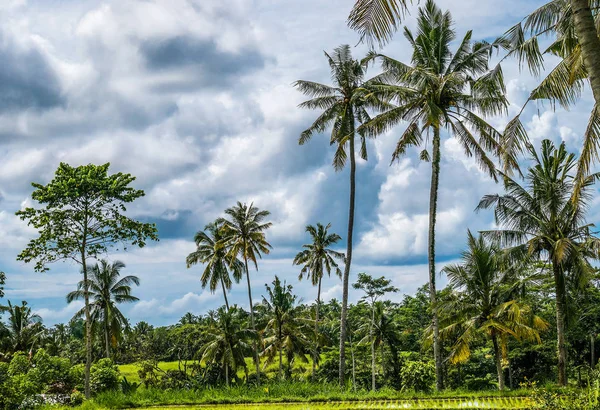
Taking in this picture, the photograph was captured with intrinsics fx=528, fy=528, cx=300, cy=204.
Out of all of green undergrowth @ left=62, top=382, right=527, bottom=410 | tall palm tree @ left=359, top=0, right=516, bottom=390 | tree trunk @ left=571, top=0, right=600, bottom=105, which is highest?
tall palm tree @ left=359, top=0, right=516, bottom=390

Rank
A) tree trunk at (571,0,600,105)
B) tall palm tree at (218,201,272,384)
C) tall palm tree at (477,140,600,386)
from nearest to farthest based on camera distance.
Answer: tree trunk at (571,0,600,105)
tall palm tree at (477,140,600,386)
tall palm tree at (218,201,272,384)

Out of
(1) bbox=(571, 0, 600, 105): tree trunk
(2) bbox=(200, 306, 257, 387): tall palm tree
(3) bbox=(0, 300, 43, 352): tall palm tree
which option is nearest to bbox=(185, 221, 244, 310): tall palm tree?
(2) bbox=(200, 306, 257, 387): tall palm tree

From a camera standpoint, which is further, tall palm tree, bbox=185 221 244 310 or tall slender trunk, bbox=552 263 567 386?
tall palm tree, bbox=185 221 244 310

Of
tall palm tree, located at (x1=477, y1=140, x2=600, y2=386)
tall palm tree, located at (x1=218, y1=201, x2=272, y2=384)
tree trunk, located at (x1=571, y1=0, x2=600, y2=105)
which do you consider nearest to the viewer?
tree trunk, located at (x1=571, y1=0, x2=600, y2=105)

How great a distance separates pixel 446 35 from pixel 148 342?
1982 inches

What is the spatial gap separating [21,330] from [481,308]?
36.9m

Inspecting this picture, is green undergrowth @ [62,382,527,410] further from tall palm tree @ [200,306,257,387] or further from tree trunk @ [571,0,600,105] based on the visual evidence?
tree trunk @ [571,0,600,105]

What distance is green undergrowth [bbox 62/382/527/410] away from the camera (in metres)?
19.5

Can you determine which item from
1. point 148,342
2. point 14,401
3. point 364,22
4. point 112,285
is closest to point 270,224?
point 112,285

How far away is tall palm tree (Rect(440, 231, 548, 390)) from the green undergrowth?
9.12 ft

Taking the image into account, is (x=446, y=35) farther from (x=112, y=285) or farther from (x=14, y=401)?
(x=112, y=285)

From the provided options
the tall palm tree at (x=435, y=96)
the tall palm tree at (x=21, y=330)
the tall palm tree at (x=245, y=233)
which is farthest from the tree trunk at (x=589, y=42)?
the tall palm tree at (x=21, y=330)

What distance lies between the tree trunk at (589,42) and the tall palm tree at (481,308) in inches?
603

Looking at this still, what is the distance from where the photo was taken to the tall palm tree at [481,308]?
66.0ft
